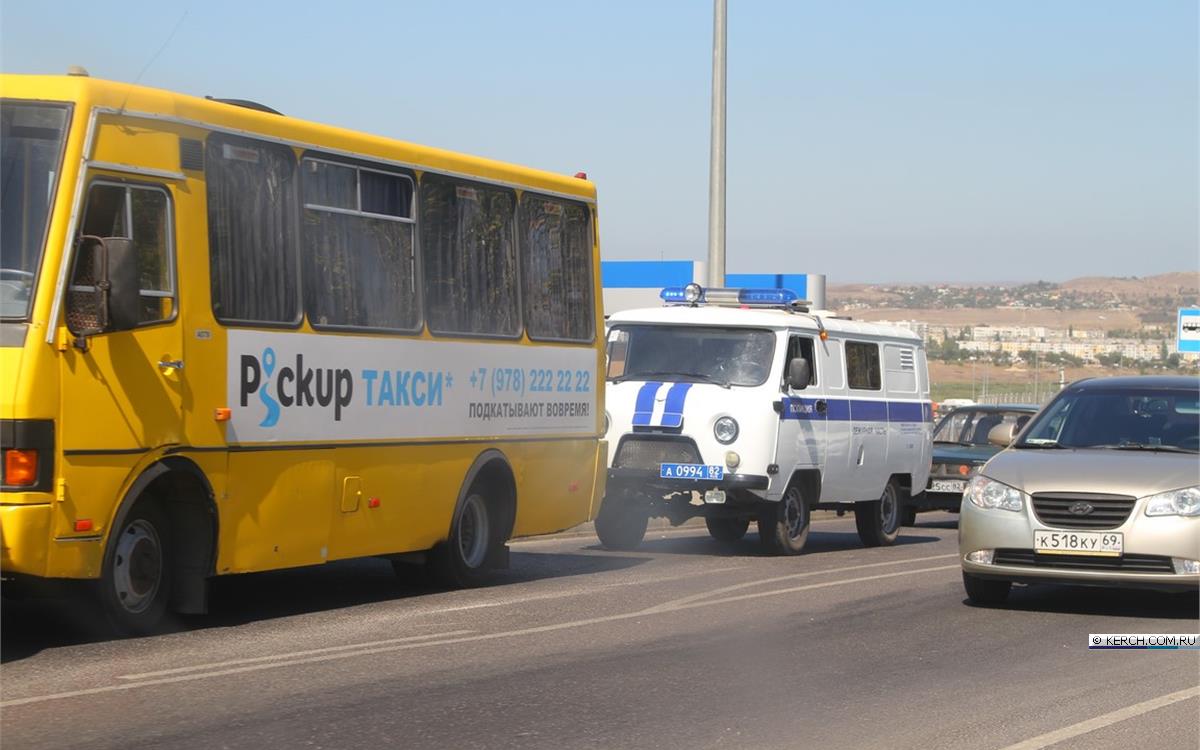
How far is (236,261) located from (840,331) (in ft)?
31.1

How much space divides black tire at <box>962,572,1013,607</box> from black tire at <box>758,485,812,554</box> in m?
4.52

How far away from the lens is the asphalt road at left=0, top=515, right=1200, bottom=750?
7.88 m

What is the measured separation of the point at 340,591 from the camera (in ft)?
44.6

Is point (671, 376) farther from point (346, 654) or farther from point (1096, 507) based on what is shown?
point (346, 654)

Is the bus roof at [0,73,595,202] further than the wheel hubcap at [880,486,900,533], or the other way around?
the wheel hubcap at [880,486,900,533]

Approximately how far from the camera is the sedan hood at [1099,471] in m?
12.1

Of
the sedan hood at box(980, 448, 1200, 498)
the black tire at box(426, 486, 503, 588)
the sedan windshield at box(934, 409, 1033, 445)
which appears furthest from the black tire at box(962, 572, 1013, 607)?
the sedan windshield at box(934, 409, 1033, 445)

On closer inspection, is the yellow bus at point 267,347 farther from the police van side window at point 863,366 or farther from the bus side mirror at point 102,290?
the police van side window at point 863,366

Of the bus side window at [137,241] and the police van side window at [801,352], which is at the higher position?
the bus side window at [137,241]

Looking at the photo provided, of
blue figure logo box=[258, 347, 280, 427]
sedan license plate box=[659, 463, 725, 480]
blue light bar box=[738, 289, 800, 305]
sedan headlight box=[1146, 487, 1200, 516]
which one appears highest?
blue light bar box=[738, 289, 800, 305]

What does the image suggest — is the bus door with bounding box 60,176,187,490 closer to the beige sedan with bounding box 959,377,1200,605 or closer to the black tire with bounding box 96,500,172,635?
the black tire with bounding box 96,500,172,635

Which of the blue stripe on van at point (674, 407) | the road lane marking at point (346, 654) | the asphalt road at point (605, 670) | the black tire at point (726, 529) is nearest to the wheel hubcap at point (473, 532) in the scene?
the asphalt road at point (605, 670)

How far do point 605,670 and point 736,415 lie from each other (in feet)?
26.1

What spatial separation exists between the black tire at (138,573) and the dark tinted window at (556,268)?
4.67m
